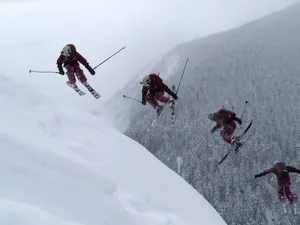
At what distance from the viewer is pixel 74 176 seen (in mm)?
5867

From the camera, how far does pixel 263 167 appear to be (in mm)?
96312

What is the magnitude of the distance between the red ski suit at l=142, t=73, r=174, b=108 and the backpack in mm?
6150

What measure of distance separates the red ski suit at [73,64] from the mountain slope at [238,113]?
2437 inches

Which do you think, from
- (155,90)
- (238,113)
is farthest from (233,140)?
(238,113)

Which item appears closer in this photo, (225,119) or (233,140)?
(225,119)

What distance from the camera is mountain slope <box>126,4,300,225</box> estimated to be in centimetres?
8400

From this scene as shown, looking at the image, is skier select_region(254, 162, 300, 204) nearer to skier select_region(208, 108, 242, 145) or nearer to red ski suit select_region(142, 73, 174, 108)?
skier select_region(208, 108, 242, 145)

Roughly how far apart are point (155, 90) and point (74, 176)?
875 centimetres

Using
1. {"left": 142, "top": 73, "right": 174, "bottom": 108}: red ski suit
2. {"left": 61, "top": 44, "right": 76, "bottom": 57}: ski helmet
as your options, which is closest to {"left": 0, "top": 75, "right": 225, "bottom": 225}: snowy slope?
{"left": 61, "top": 44, "right": 76, "bottom": 57}: ski helmet

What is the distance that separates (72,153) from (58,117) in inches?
69.4

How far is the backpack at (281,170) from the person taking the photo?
645 inches

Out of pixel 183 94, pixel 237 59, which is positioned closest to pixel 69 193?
pixel 183 94

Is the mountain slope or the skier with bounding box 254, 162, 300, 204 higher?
the mountain slope

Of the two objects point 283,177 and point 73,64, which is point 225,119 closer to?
point 283,177
